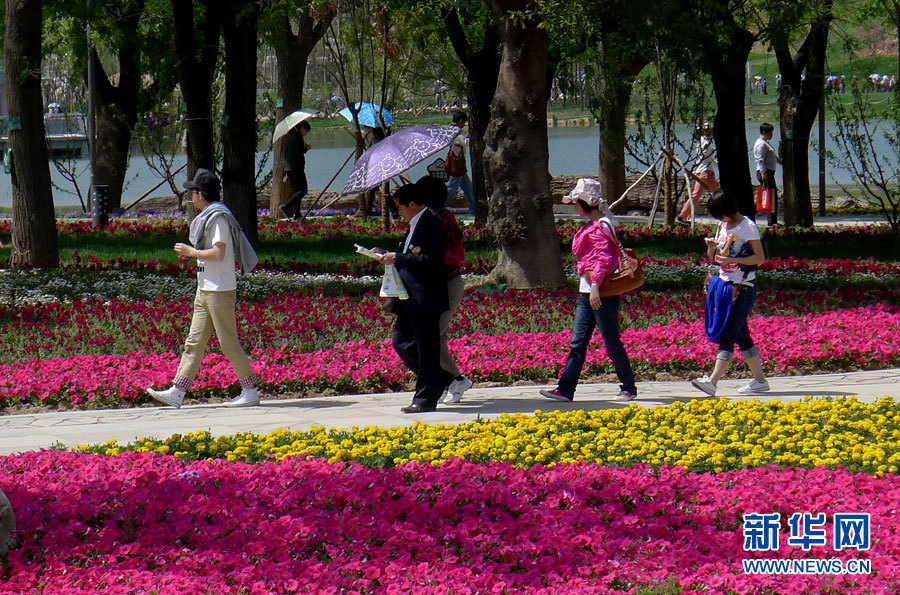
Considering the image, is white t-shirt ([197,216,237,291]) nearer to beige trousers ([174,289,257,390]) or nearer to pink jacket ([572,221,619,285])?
beige trousers ([174,289,257,390])

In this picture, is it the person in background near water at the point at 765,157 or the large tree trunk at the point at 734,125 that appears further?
the person in background near water at the point at 765,157

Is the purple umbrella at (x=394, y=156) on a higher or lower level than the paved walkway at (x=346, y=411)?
higher

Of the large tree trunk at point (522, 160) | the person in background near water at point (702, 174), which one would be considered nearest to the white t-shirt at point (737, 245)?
the large tree trunk at point (522, 160)

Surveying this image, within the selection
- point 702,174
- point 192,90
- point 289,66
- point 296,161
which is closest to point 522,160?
point 192,90

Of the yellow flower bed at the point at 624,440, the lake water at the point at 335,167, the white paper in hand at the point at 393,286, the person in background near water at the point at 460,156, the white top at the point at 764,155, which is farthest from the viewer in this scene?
the lake water at the point at 335,167

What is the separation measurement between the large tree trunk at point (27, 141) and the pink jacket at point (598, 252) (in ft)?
29.6

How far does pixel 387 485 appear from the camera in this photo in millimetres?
5918

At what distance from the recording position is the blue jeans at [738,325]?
878 cm

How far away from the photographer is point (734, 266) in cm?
886

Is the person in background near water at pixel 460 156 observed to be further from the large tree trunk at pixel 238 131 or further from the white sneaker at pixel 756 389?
the white sneaker at pixel 756 389

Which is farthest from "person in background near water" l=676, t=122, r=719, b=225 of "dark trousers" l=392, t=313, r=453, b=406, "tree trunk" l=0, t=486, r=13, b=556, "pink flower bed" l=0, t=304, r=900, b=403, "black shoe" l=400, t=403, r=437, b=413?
"tree trunk" l=0, t=486, r=13, b=556

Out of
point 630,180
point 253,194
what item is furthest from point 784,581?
point 630,180

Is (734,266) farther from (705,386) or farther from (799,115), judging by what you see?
(799,115)

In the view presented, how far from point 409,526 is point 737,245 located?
4.28 m
